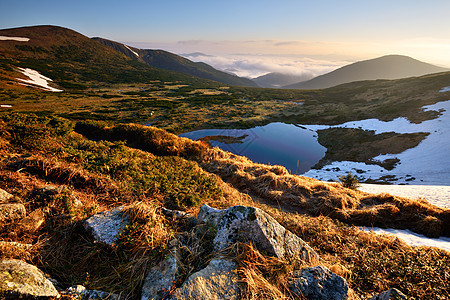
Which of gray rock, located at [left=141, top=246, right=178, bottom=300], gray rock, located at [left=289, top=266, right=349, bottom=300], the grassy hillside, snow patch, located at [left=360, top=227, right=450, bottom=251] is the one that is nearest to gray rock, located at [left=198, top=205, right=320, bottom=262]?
the grassy hillside

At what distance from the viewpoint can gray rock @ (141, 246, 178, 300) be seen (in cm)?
262

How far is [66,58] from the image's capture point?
470 feet

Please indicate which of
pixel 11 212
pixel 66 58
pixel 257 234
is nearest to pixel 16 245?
pixel 11 212

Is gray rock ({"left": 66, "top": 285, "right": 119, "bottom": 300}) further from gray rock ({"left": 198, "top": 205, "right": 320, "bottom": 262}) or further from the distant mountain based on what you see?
the distant mountain

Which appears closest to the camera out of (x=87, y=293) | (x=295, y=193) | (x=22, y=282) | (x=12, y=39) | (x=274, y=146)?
(x=22, y=282)

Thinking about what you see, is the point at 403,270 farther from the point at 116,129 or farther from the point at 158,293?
the point at 116,129

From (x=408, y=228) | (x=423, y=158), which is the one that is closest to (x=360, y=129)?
(x=423, y=158)

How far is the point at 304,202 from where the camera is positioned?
957 centimetres

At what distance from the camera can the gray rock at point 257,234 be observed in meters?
3.49

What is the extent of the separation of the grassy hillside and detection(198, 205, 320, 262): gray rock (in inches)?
8.7

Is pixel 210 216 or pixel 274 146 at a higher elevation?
pixel 210 216

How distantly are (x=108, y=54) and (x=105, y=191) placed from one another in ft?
749

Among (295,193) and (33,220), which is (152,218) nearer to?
(33,220)

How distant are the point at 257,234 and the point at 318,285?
4.00ft
